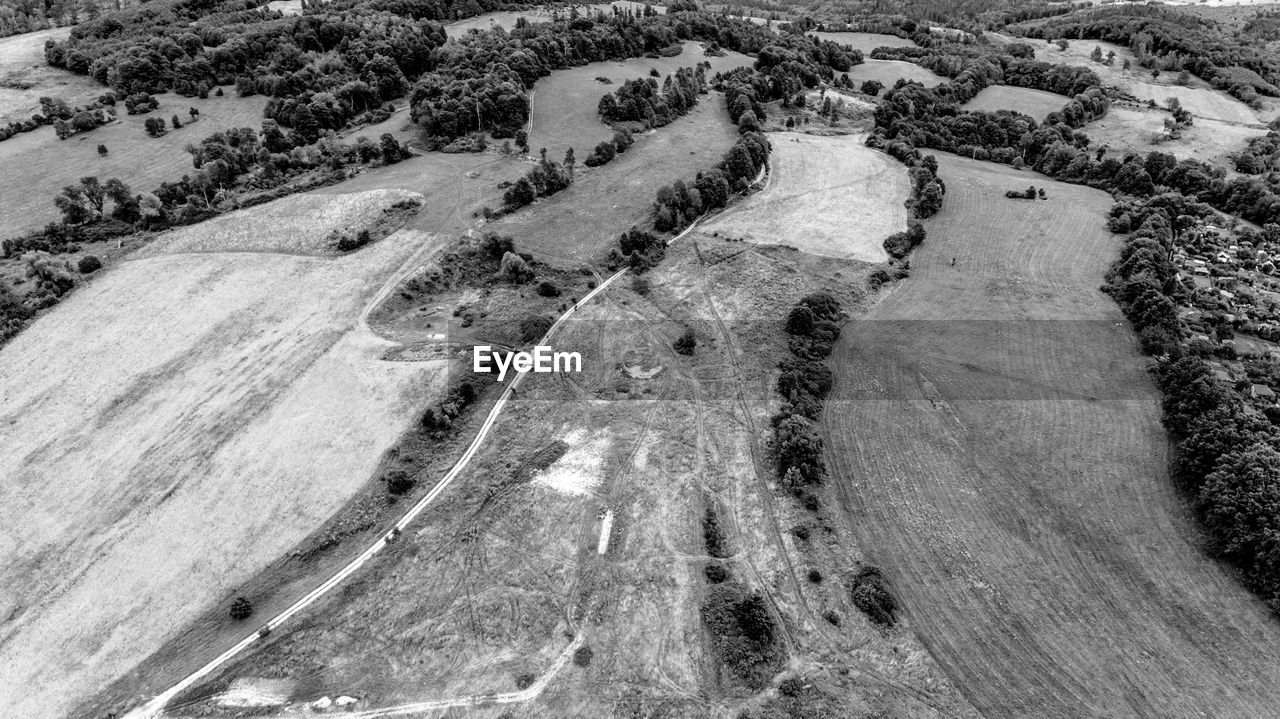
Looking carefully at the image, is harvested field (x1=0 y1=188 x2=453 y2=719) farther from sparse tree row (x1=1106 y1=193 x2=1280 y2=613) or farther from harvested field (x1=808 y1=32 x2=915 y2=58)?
harvested field (x1=808 y1=32 x2=915 y2=58)

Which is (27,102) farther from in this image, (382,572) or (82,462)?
(382,572)

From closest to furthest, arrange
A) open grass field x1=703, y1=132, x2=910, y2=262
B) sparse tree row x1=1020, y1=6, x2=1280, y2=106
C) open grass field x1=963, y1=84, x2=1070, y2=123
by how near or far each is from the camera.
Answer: open grass field x1=703, y1=132, x2=910, y2=262 → open grass field x1=963, y1=84, x2=1070, y2=123 → sparse tree row x1=1020, y1=6, x2=1280, y2=106

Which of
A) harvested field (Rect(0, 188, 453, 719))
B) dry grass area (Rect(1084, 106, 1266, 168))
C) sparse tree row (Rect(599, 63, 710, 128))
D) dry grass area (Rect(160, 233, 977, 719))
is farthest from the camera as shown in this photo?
sparse tree row (Rect(599, 63, 710, 128))

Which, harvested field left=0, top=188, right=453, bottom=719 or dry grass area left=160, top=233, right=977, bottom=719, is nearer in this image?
dry grass area left=160, top=233, right=977, bottom=719

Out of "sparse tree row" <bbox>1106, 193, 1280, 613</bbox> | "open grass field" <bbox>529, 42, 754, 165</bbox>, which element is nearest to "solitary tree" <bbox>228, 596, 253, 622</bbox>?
"sparse tree row" <bbox>1106, 193, 1280, 613</bbox>

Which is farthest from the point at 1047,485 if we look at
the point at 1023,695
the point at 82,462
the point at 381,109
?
the point at 381,109

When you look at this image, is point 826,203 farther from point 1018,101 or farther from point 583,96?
point 1018,101
